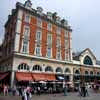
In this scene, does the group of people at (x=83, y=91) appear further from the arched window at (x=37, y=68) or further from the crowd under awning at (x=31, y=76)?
the arched window at (x=37, y=68)

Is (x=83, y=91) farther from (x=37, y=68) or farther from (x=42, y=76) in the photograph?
(x=37, y=68)

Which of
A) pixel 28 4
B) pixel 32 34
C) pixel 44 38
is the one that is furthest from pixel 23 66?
pixel 28 4

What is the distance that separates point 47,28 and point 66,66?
11.4m

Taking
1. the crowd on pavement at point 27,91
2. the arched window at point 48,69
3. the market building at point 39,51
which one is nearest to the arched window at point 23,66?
the market building at point 39,51

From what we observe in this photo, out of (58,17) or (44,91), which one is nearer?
(44,91)

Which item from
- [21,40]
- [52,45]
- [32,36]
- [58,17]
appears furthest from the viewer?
[58,17]

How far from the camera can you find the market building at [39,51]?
26094 millimetres

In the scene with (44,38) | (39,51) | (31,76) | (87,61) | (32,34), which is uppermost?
(32,34)

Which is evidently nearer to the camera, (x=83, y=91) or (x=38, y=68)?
(x=83, y=91)

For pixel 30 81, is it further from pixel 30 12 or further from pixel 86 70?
pixel 86 70

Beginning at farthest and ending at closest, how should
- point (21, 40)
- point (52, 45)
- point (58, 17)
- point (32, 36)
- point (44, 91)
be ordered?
point (58, 17), point (52, 45), point (32, 36), point (21, 40), point (44, 91)

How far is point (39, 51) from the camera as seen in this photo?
97.2 ft

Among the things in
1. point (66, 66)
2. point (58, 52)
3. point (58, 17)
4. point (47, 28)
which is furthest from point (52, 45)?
point (58, 17)

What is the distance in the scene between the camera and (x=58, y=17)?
37000mm
